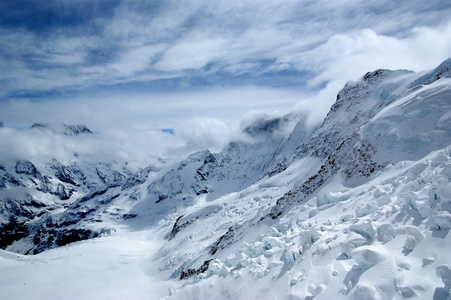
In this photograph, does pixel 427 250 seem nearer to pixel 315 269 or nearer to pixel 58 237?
pixel 315 269

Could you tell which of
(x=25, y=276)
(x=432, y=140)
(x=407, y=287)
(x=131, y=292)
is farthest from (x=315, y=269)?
(x=25, y=276)

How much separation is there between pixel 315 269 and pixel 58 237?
202 meters

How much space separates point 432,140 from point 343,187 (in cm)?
669

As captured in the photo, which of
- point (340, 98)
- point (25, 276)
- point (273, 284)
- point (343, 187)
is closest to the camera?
point (273, 284)

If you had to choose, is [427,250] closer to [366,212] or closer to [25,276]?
[366,212]

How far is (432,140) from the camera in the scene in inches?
688

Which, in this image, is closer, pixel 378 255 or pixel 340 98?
pixel 378 255

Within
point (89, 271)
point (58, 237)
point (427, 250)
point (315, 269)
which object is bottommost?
point (58, 237)

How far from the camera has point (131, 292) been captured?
2467 centimetres

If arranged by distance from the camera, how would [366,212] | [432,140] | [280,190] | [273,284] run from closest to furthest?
[273,284] → [366,212] → [432,140] → [280,190]

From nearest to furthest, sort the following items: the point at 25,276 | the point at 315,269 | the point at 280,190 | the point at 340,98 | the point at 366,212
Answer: the point at 315,269, the point at 366,212, the point at 25,276, the point at 280,190, the point at 340,98

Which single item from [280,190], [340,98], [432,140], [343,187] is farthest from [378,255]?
[340,98]

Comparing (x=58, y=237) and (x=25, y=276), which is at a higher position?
(x=25, y=276)

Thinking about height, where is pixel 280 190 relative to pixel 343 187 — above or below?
below
